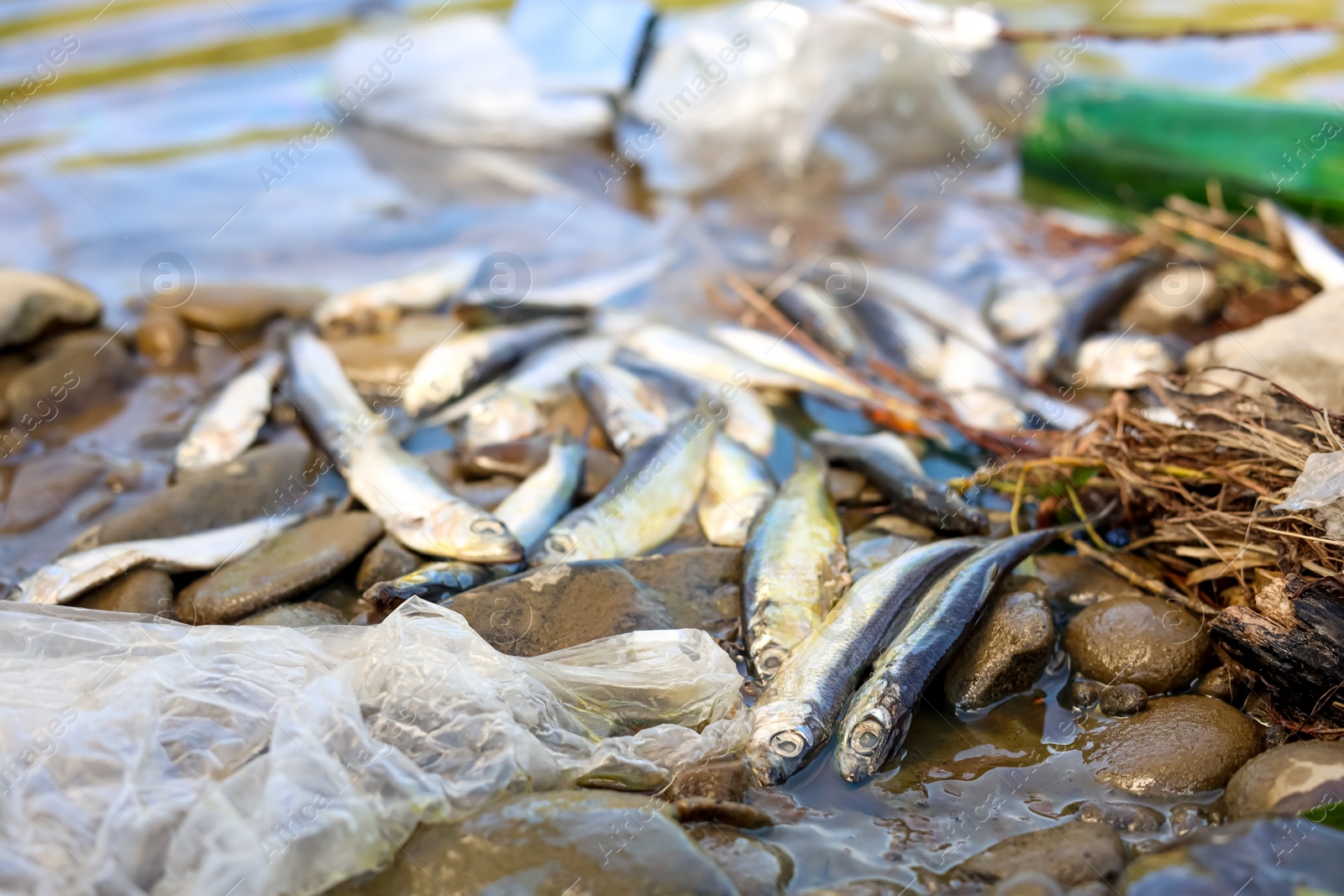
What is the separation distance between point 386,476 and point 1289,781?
11.4 ft

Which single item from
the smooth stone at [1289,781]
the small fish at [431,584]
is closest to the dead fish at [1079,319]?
the smooth stone at [1289,781]

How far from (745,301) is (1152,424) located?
2.79 meters

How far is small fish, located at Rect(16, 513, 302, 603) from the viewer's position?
354 centimetres

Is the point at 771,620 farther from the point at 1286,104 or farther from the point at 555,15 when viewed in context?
the point at 555,15

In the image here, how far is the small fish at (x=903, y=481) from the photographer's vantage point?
3.92m

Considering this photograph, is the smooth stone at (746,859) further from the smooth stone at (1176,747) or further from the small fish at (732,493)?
the small fish at (732,493)

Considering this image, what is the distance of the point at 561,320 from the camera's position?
554 cm

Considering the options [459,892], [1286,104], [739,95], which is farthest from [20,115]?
[1286,104]

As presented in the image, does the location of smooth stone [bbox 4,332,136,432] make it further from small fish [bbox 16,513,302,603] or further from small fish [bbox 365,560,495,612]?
small fish [bbox 365,560,495,612]

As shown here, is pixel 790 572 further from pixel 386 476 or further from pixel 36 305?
pixel 36 305

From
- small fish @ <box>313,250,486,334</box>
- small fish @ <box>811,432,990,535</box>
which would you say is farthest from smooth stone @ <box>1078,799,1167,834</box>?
small fish @ <box>313,250,486,334</box>

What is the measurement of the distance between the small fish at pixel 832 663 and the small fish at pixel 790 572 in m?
0.09

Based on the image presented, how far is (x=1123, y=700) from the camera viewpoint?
314cm

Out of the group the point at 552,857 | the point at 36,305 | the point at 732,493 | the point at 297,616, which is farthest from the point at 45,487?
the point at 552,857
